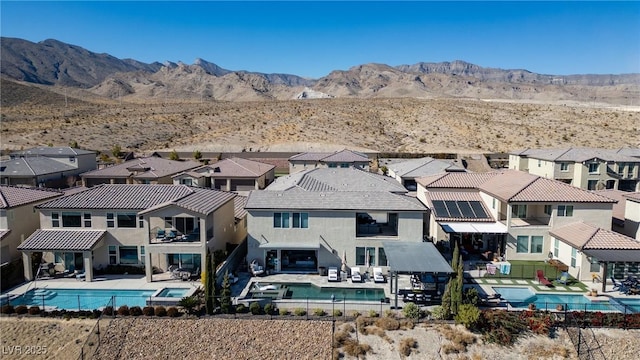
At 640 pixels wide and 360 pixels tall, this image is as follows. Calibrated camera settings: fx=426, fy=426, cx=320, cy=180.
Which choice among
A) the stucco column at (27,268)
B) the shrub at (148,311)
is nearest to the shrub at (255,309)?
the shrub at (148,311)

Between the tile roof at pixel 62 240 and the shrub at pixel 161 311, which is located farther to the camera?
the tile roof at pixel 62 240

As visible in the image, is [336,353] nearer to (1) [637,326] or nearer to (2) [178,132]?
(1) [637,326]

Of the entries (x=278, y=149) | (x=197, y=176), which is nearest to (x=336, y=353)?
(x=197, y=176)

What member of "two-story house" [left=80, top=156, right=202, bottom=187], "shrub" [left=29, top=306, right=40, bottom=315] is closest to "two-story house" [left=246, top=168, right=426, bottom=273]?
"shrub" [left=29, top=306, right=40, bottom=315]

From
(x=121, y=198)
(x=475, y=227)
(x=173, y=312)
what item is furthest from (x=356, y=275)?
(x=121, y=198)

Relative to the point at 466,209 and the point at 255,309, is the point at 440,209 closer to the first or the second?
the point at 466,209

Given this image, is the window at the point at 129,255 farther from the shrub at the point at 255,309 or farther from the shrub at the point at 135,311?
the shrub at the point at 255,309
